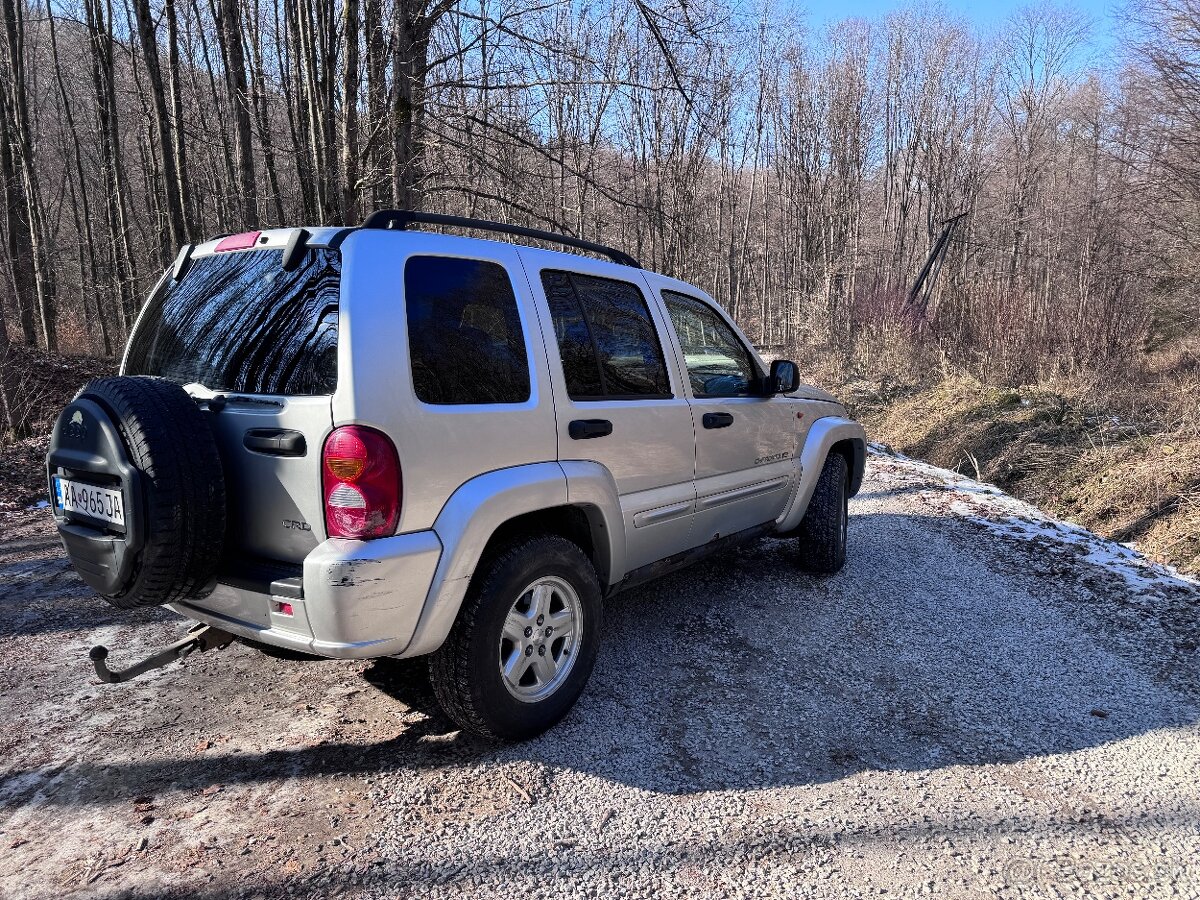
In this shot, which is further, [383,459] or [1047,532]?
[1047,532]

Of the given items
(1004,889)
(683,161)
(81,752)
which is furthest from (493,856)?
(683,161)

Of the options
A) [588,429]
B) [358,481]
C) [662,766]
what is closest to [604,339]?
[588,429]

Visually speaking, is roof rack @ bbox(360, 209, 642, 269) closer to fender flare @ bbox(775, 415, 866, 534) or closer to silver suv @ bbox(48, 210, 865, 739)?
silver suv @ bbox(48, 210, 865, 739)

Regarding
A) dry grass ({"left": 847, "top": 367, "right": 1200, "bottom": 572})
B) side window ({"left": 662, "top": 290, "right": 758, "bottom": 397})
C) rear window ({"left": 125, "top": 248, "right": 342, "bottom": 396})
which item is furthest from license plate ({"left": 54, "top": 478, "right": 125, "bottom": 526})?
dry grass ({"left": 847, "top": 367, "right": 1200, "bottom": 572})

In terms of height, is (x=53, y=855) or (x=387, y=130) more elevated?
(x=387, y=130)

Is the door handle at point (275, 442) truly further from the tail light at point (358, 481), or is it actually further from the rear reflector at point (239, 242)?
the rear reflector at point (239, 242)

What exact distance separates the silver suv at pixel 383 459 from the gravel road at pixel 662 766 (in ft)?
1.36

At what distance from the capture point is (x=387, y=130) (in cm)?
794

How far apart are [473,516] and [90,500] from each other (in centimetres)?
138

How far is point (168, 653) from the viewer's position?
2818mm

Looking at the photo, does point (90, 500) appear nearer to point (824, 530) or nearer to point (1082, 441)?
point (824, 530)

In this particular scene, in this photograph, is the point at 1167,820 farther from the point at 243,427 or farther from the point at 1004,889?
the point at 243,427

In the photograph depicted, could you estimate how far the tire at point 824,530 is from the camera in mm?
4973

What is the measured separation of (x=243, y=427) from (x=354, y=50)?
768 cm
